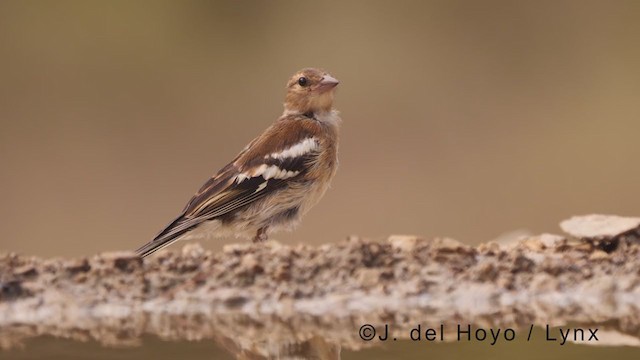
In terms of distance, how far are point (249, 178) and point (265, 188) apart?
118 mm

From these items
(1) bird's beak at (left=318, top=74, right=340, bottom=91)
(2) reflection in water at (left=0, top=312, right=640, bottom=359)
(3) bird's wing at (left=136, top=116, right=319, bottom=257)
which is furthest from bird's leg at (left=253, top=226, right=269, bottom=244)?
(2) reflection in water at (left=0, top=312, right=640, bottom=359)

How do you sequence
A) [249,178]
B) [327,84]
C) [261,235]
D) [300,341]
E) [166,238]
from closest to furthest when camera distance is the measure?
[300,341]
[166,238]
[249,178]
[261,235]
[327,84]

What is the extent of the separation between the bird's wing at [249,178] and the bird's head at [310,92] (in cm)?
63

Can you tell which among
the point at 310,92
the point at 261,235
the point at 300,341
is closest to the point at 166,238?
the point at 261,235

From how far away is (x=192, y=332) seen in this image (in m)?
6.07

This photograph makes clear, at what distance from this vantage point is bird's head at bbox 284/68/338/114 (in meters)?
9.53

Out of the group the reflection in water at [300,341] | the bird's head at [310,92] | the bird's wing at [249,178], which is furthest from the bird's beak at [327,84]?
the reflection in water at [300,341]

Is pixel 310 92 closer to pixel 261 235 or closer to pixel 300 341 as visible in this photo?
pixel 261 235

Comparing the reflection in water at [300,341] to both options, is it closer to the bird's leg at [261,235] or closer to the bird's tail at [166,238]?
the bird's tail at [166,238]

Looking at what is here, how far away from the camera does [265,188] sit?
867 centimetres

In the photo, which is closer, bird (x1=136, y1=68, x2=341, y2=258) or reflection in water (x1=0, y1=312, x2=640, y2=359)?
reflection in water (x1=0, y1=312, x2=640, y2=359)

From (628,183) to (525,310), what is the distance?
9255 millimetres

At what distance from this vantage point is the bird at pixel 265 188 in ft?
28.2

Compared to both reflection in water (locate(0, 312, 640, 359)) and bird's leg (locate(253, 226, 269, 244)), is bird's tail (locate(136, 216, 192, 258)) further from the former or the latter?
reflection in water (locate(0, 312, 640, 359))
